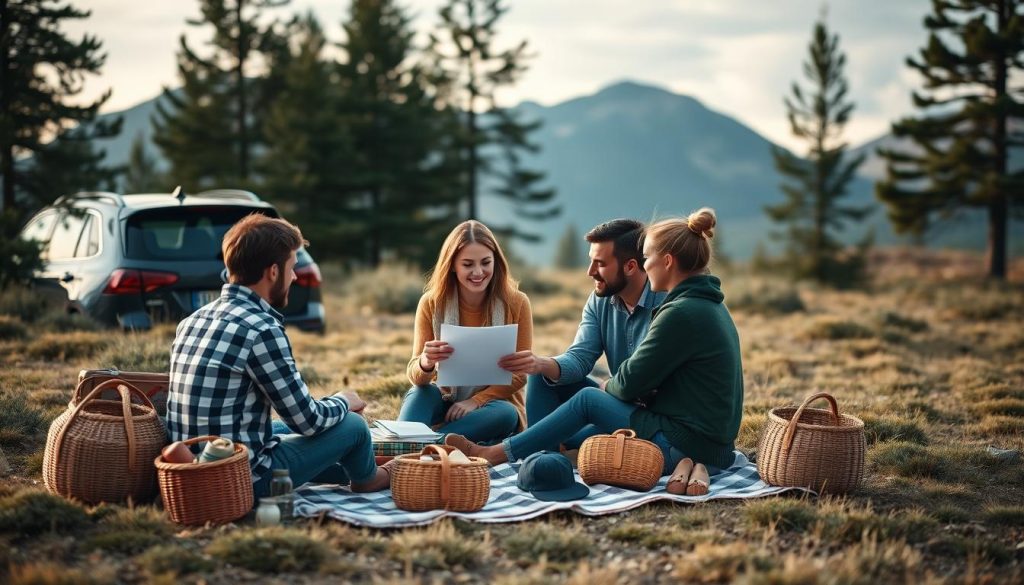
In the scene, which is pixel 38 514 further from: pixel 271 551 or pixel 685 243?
pixel 685 243

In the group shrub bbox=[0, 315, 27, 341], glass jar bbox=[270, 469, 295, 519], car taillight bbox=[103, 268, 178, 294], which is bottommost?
glass jar bbox=[270, 469, 295, 519]

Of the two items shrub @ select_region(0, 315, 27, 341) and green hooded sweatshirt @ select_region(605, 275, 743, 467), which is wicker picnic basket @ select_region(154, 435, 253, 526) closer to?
green hooded sweatshirt @ select_region(605, 275, 743, 467)

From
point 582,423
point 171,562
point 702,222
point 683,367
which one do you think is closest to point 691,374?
point 683,367

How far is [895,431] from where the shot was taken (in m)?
6.32

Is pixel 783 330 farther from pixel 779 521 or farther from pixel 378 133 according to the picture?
pixel 378 133

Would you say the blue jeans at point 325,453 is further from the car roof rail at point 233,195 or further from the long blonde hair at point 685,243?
the car roof rail at point 233,195

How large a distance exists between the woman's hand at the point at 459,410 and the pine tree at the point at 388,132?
22131 mm

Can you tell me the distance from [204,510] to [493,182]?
3138cm

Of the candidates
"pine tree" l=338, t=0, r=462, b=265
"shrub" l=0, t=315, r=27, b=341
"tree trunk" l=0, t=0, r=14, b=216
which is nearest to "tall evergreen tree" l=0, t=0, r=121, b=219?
"tree trunk" l=0, t=0, r=14, b=216

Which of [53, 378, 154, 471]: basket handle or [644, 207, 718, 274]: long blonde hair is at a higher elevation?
[644, 207, 718, 274]: long blonde hair

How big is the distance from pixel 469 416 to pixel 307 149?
819 inches

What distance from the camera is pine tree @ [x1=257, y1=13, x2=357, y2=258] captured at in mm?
25109

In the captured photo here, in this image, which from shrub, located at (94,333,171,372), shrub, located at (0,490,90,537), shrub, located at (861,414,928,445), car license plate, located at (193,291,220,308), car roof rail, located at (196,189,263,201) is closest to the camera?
shrub, located at (0,490,90,537)

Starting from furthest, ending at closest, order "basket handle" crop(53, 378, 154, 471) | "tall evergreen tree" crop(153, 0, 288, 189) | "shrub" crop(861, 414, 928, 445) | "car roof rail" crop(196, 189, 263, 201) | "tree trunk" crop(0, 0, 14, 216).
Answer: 1. "tall evergreen tree" crop(153, 0, 288, 189)
2. "tree trunk" crop(0, 0, 14, 216)
3. "car roof rail" crop(196, 189, 263, 201)
4. "shrub" crop(861, 414, 928, 445)
5. "basket handle" crop(53, 378, 154, 471)
